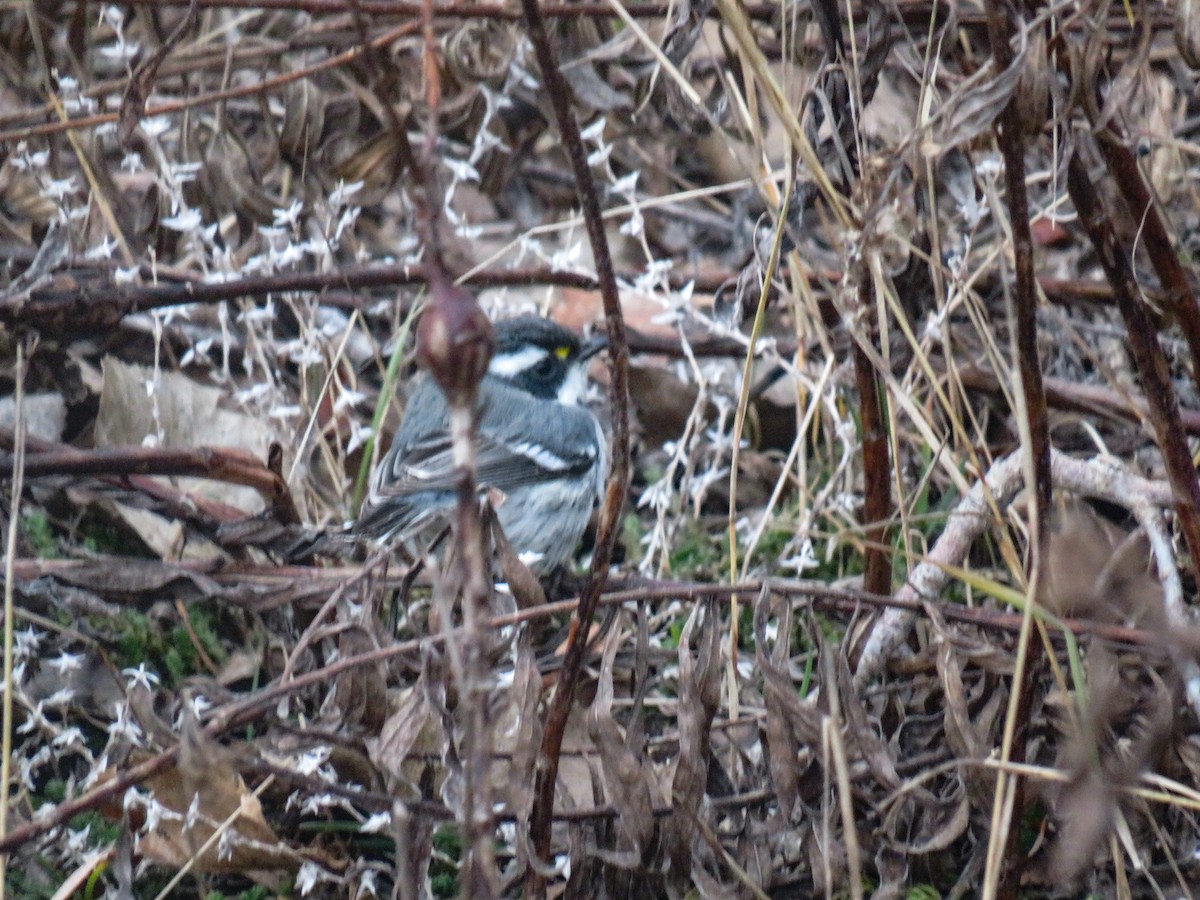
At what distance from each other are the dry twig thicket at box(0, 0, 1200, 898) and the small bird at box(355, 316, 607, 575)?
0.18 m

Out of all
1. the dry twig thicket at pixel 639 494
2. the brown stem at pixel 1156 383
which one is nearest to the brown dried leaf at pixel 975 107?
the dry twig thicket at pixel 639 494

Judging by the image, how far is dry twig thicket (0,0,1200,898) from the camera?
2.80 metres

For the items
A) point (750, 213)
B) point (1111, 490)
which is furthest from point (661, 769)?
point (750, 213)

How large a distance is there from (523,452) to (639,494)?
554 millimetres

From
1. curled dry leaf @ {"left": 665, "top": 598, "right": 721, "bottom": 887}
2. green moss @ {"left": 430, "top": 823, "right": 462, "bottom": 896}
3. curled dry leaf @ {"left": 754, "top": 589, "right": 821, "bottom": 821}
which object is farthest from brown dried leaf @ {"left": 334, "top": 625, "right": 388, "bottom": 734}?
curled dry leaf @ {"left": 754, "top": 589, "right": 821, "bottom": 821}

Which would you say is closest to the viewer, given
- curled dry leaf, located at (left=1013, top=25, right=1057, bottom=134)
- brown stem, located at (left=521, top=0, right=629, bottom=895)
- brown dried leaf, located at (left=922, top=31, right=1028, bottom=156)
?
brown stem, located at (left=521, top=0, right=629, bottom=895)

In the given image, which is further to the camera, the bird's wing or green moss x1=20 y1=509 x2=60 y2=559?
the bird's wing

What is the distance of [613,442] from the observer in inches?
103

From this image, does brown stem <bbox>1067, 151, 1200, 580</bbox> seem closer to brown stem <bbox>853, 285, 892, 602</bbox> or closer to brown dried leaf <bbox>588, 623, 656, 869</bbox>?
brown stem <bbox>853, 285, 892, 602</bbox>

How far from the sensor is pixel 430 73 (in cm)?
190

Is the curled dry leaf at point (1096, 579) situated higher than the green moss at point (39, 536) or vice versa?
the green moss at point (39, 536)

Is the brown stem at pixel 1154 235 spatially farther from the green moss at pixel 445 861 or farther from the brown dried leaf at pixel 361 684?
the green moss at pixel 445 861

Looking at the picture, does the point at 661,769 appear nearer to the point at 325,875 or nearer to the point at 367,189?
the point at 325,875

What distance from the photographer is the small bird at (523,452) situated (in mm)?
4570
